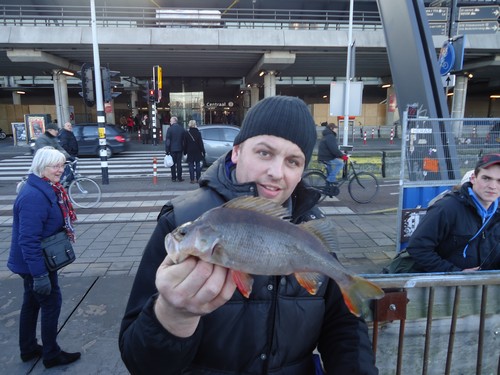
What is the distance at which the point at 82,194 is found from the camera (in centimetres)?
1008

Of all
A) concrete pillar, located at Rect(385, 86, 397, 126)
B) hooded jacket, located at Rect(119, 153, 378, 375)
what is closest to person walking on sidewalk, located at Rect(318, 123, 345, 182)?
hooded jacket, located at Rect(119, 153, 378, 375)

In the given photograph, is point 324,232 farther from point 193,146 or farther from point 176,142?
point 176,142

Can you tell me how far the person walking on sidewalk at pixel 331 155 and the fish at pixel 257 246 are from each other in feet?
29.0

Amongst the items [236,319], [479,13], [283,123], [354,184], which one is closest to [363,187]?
[354,184]

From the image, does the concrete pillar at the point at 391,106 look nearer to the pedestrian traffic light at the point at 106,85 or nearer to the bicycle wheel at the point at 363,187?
the bicycle wheel at the point at 363,187

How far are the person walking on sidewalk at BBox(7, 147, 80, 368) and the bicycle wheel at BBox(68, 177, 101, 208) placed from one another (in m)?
6.55

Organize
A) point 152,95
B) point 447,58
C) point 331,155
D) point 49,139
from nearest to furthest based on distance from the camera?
1. point 447,58
2. point 49,139
3. point 331,155
4. point 152,95

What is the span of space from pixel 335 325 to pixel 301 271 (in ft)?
2.07

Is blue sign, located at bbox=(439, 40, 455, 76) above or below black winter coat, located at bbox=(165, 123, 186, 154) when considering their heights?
above

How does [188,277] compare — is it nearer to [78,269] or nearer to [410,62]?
[78,269]

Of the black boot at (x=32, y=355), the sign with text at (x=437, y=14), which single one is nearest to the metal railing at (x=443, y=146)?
the sign with text at (x=437, y=14)

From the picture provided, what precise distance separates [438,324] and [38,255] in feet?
11.0

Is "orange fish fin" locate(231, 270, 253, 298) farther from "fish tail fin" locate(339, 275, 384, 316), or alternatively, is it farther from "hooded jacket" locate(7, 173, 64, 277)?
"hooded jacket" locate(7, 173, 64, 277)

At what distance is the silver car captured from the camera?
15.2m
